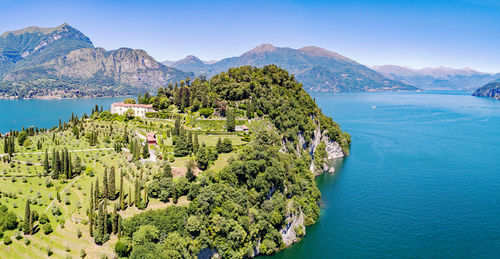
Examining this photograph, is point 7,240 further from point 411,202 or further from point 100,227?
point 411,202

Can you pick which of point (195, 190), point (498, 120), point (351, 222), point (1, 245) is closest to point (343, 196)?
point (351, 222)

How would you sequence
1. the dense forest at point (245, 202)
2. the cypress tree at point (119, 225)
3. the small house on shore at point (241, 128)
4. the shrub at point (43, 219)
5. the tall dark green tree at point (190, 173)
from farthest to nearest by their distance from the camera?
the small house on shore at point (241, 128) < the tall dark green tree at point (190, 173) < the dense forest at point (245, 202) < the cypress tree at point (119, 225) < the shrub at point (43, 219)

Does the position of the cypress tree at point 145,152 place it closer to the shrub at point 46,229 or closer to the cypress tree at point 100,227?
the cypress tree at point 100,227

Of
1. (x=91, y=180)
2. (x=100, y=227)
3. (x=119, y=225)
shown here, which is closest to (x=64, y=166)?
(x=91, y=180)

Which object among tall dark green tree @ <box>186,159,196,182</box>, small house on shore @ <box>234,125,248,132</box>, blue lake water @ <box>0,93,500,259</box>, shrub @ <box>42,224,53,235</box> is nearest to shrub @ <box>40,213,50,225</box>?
shrub @ <box>42,224,53,235</box>

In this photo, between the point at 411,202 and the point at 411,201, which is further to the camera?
the point at 411,201

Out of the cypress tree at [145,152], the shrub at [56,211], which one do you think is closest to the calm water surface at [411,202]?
the cypress tree at [145,152]
